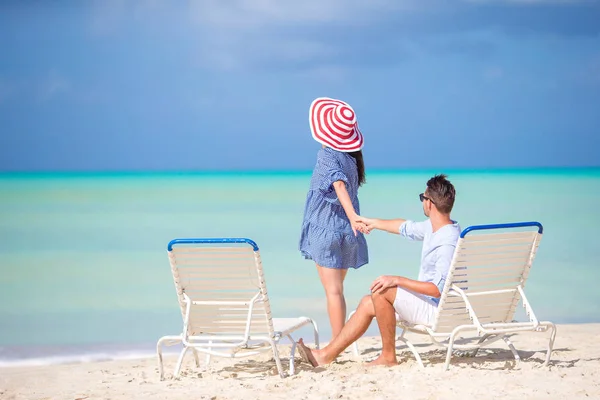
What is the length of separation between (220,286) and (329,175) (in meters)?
1.01

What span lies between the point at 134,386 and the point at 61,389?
1.38 ft

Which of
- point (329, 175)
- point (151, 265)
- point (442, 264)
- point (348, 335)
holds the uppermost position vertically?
point (329, 175)

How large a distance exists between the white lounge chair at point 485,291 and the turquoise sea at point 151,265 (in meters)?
2.24

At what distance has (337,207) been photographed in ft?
17.6

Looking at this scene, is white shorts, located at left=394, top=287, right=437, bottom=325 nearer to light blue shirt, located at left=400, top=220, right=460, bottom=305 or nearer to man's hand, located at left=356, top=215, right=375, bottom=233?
light blue shirt, located at left=400, top=220, right=460, bottom=305

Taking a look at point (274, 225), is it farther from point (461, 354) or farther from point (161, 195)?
point (161, 195)

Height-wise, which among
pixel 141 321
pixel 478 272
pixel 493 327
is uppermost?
pixel 478 272

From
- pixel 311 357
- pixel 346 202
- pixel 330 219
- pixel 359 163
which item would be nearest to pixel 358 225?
pixel 346 202

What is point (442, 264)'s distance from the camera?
4.65 m

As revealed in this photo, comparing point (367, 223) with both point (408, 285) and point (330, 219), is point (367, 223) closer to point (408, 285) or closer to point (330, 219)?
point (330, 219)

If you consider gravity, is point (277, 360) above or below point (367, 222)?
below

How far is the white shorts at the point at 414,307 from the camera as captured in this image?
4.65 meters

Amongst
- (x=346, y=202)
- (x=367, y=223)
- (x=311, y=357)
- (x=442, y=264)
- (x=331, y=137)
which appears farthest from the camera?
(x=331, y=137)

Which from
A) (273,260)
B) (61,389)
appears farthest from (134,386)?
(273,260)
